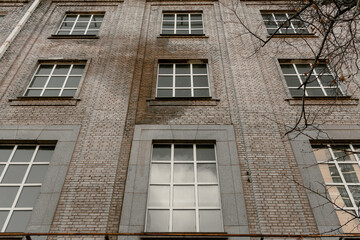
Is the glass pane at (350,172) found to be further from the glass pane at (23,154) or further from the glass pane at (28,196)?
the glass pane at (23,154)

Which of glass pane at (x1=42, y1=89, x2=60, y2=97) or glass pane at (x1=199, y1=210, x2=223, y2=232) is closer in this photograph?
glass pane at (x1=199, y1=210, x2=223, y2=232)

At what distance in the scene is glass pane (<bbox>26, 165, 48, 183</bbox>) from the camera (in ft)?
22.7

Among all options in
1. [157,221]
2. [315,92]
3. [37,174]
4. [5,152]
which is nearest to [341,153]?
[315,92]

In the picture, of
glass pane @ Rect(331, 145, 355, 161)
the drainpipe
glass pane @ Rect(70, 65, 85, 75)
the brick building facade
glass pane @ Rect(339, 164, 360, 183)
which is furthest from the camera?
the drainpipe

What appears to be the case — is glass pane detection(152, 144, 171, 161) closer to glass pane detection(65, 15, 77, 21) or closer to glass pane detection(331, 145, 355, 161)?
glass pane detection(331, 145, 355, 161)

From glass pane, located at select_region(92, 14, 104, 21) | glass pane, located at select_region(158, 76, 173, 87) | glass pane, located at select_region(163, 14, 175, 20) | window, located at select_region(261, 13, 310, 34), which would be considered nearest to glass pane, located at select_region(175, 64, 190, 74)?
glass pane, located at select_region(158, 76, 173, 87)

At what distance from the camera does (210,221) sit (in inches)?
244

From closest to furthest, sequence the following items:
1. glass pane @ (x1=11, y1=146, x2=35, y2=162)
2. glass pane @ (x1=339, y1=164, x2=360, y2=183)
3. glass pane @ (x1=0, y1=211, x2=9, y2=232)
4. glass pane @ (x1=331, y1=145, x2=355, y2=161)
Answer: glass pane @ (x1=0, y1=211, x2=9, y2=232) < glass pane @ (x1=339, y1=164, x2=360, y2=183) < glass pane @ (x1=331, y1=145, x2=355, y2=161) < glass pane @ (x1=11, y1=146, x2=35, y2=162)

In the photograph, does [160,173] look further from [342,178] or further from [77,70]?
[77,70]

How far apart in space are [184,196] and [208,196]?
0.55 metres

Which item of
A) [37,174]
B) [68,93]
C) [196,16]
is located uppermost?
[196,16]

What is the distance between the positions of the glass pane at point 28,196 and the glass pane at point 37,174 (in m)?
0.22

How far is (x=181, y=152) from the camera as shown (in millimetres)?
7574

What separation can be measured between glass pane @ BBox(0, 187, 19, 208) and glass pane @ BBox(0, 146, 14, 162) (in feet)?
3.07
